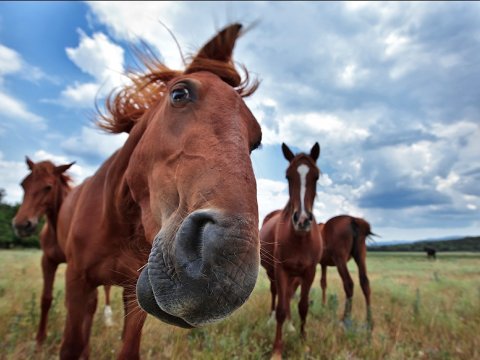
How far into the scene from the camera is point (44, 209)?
6.37m

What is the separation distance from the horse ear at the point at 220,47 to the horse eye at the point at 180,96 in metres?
0.46

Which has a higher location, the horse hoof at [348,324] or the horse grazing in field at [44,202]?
the horse grazing in field at [44,202]

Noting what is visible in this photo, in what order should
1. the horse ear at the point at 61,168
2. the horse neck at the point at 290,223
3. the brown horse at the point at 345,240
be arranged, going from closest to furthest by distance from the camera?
the horse neck at the point at 290,223 < the horse ear at the point at 61,168 < the brown horse at the point at 345,240

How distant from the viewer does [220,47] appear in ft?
8.08

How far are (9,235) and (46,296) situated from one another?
4629 cm

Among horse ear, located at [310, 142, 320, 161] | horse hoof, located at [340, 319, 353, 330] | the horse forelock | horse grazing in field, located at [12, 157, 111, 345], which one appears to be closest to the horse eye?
the horse forelock

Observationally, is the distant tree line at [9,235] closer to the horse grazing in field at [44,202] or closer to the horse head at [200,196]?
the horse grazing in field at [44,202]

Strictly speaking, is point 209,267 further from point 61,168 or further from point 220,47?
point 61,168

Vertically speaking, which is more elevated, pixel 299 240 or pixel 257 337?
pixel 299 240

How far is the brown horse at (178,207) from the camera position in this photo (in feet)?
4.41

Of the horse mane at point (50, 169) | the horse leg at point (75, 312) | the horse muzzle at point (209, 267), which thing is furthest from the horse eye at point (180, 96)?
the horse mane at point (50, 169)

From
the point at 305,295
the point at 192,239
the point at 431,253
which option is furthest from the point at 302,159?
the point at 431,253

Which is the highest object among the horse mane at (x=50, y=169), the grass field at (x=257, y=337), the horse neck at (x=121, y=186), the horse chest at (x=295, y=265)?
the horse mane at (x=50, y=169)

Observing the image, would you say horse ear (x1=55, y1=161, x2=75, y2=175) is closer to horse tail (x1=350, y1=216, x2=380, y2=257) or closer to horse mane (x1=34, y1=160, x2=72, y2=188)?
horse mane (x1=34, y1=160, x2=72, y2=188)
